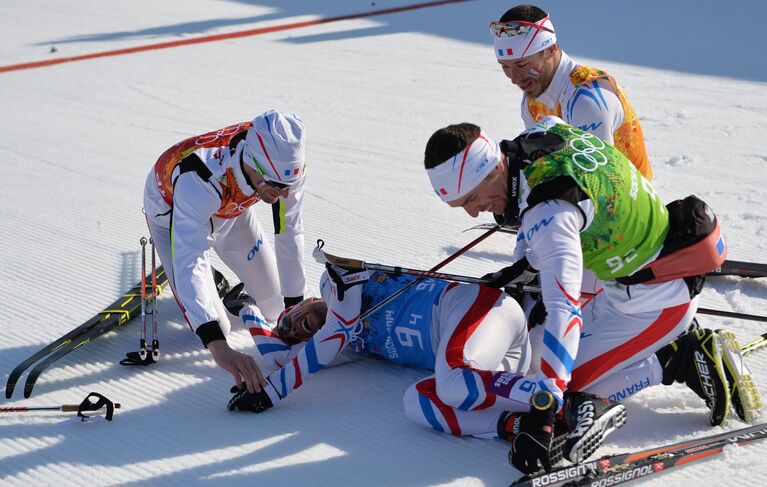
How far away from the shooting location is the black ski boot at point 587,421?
10.4 feet

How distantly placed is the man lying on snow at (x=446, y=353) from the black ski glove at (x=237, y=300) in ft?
0.86

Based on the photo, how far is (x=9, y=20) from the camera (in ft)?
41.7

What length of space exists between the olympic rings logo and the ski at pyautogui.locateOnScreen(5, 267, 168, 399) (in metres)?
2.58

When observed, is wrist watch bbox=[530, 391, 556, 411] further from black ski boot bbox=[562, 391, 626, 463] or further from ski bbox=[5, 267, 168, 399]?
ski bbox=[5, 267, 168, 399]

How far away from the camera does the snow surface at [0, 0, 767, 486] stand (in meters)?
3.51

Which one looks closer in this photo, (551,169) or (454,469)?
(551,169)

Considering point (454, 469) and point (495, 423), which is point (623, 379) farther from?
point (454, 469)

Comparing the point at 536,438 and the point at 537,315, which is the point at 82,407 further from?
the point at 537,315

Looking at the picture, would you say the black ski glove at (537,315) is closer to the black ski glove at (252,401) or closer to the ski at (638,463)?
the ski at (638,463)

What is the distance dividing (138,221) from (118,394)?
2345mm

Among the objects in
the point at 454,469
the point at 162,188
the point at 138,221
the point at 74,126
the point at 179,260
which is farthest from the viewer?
the point at 74,126

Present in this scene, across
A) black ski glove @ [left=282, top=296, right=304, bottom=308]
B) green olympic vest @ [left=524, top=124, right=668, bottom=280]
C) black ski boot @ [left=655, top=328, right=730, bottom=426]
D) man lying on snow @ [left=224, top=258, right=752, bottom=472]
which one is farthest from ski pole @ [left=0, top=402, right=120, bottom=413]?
black ski boot @ [left=655, top=328, right=730, bottom=426]

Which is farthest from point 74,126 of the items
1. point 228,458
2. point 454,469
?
point 454,469

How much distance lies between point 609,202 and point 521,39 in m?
1.63
